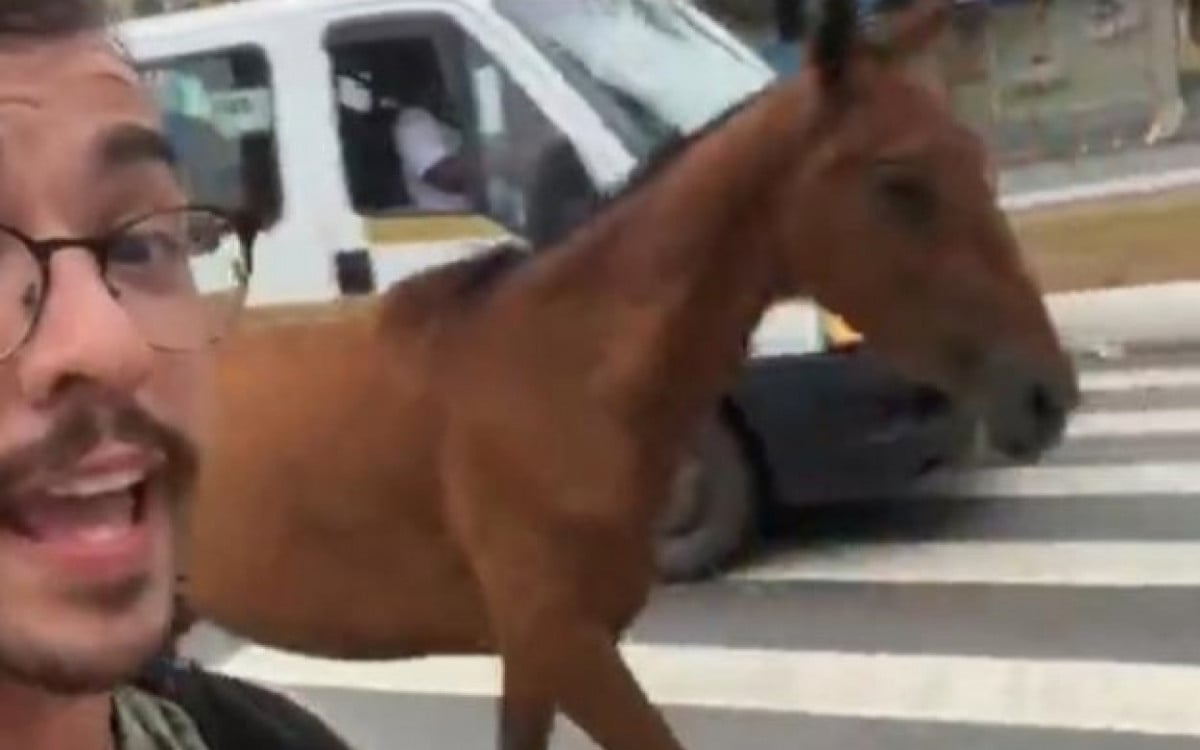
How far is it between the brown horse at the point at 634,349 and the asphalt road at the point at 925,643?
1.21m

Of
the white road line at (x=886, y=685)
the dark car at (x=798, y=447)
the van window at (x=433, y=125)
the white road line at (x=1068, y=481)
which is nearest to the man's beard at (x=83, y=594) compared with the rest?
the white road line at (x=886, y=685)

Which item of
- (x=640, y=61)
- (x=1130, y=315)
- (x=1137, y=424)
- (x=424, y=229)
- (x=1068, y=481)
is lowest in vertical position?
(x=1130, y=315)

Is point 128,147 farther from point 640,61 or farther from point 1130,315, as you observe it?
point 1130,315

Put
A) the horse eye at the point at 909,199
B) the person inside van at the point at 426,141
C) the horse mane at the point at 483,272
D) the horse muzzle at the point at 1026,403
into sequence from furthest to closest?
the person inside van at the point at 426,141, the horse mane at the point at 483,272, the horse muzzle at the point at 1026,403, the horse eye at the point at 909,199

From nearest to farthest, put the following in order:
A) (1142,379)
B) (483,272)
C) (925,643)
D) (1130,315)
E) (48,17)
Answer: (48,17) < (483,272) < (925,643) < (1142,379) < (1130,315)

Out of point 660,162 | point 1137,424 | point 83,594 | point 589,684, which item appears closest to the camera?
point 83,594

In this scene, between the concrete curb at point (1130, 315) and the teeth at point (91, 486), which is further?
the concrete curb at point (1130, 315)

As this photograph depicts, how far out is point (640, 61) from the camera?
8.00 m

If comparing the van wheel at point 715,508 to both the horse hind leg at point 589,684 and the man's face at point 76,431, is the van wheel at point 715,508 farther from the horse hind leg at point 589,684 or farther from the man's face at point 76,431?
the man's face at point 76,431

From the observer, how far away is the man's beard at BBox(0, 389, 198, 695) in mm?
1750

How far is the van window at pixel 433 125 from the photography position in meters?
7.88

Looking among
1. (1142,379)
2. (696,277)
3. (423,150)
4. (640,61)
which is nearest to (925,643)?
(640,61)

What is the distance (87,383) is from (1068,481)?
8.21m

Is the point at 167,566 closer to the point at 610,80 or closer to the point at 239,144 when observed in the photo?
the point at 610,80
